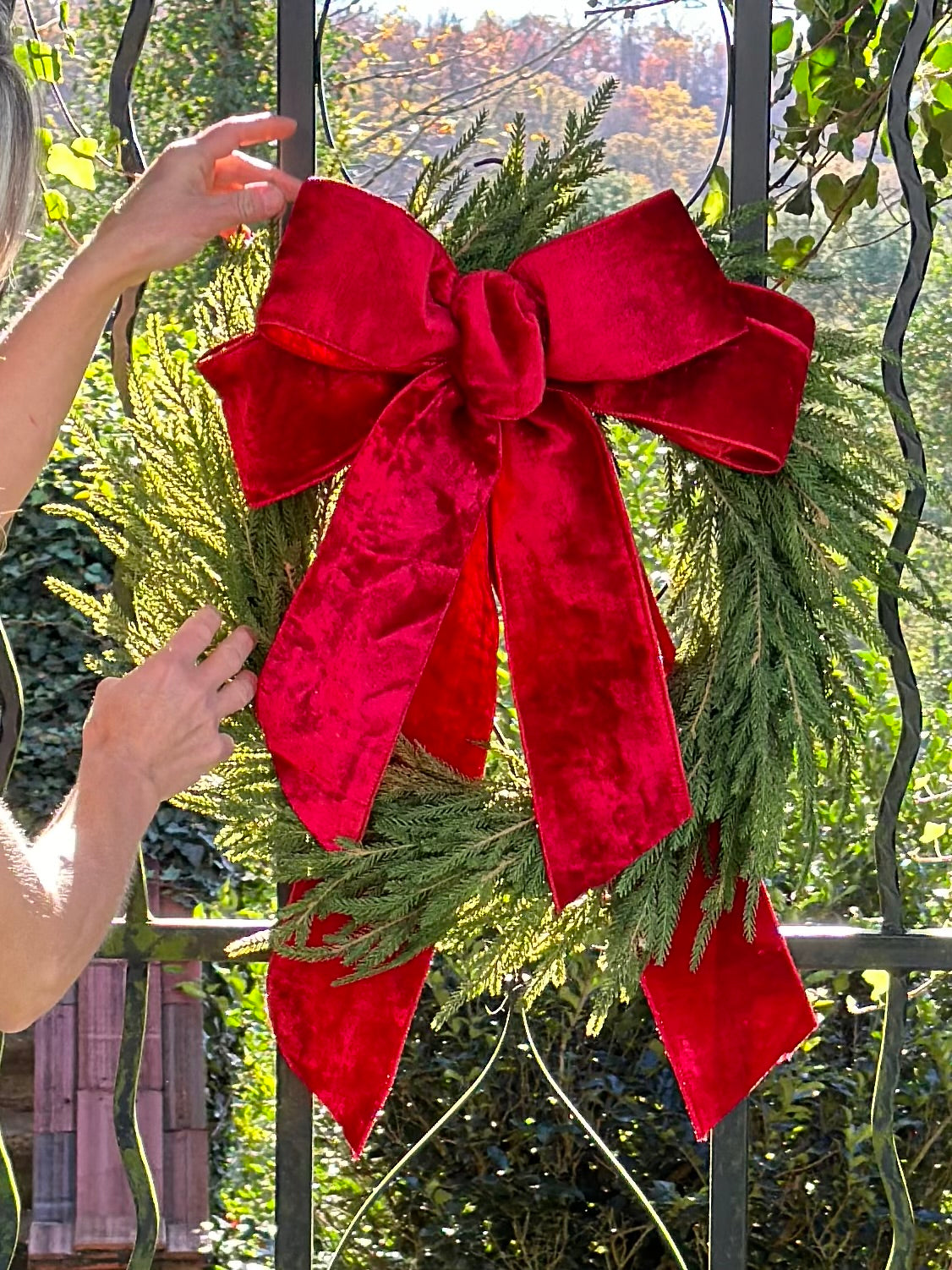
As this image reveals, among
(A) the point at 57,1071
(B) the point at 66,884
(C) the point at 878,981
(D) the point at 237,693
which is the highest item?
(D) the point at 237,693

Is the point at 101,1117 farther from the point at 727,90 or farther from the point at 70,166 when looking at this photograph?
the point at 727,90

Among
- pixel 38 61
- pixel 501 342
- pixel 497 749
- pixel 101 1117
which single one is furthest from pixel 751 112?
pixel 101 1117

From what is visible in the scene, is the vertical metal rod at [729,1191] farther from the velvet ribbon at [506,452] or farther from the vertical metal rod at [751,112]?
the vertical metal rod at [751,112]

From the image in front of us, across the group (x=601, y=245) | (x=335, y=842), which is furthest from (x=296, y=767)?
(x=601, y=245)

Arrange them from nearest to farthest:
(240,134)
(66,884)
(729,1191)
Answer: (66,884)
(240,134)
(729,1191)

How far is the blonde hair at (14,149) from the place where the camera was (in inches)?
37.0

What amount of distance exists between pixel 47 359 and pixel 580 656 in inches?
18.8

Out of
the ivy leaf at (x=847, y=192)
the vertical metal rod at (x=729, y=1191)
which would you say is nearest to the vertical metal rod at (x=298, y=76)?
the ivy leaf at (x=847, y=192)

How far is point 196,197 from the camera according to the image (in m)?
1.03

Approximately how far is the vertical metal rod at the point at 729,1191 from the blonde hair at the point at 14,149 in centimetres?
85

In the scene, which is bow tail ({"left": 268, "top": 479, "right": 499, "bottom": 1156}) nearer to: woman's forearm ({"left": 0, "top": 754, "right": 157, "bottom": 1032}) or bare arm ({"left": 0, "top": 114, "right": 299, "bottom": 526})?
woman's forearm ({"left": 0, "top": 754, "right": 157, "bottom": 1032})

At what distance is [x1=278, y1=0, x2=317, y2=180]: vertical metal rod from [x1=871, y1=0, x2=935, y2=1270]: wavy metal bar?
432 millimetres

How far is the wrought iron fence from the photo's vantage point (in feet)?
3.41

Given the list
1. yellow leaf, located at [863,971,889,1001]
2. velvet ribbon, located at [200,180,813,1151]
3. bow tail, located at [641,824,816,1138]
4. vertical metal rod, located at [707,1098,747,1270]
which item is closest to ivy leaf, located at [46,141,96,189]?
velvet ribbon, located at [200,180,813,1151]
